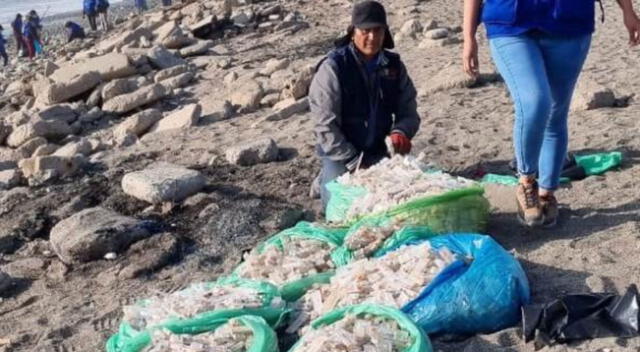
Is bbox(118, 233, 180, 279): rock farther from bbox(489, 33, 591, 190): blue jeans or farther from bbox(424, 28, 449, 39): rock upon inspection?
bbox(424, 28, 449, 39): rock

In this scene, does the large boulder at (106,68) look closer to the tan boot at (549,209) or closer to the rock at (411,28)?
the rock at (411,28)

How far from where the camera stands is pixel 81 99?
10211 mm

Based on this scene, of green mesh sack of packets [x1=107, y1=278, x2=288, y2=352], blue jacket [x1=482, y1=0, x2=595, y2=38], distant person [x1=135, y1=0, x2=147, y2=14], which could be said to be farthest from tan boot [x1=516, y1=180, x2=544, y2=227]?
distant person [x1=135, y1=0, x2=147, y2=14]

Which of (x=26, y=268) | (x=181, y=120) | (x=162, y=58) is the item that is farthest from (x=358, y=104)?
(x=162, y=58)

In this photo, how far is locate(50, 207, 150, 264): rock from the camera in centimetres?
529

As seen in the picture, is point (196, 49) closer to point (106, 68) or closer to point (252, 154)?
point (106, 68)

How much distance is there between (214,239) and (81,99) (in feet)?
17.9

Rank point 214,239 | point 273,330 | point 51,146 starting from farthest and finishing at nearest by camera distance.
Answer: point 51,146, point 214,239, point 273,330

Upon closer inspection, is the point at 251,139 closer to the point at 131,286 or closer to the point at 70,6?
the point at 131,286

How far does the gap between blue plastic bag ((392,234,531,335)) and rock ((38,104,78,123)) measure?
6589mm

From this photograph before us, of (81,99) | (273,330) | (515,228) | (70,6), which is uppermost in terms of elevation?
(273,330)

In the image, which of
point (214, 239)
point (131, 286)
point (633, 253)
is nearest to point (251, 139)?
point (214, 239)

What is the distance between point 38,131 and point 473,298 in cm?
635

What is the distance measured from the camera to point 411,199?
13.9 ft
